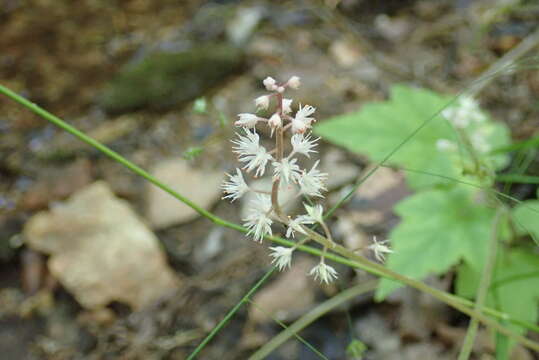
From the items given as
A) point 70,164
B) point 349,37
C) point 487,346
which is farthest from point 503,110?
point 70,164

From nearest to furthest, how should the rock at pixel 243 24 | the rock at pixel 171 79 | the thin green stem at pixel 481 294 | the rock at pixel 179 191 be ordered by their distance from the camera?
the thin green stem at pixel 481 294
the rock at pixel 179 191
the rock at pixel 171 79
the rock at pixel 243 24

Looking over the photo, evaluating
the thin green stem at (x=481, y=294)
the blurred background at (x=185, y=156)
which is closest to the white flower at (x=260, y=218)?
the blurred background at (x=185, y=156)

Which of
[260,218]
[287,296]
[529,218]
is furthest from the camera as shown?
[287,296]

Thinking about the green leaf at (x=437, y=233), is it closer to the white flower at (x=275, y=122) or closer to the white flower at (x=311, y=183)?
the white flower at (x=311, y=183)

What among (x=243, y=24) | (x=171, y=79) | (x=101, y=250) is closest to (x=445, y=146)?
(x=101, y=250)

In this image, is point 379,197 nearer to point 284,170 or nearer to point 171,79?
point 171,79
